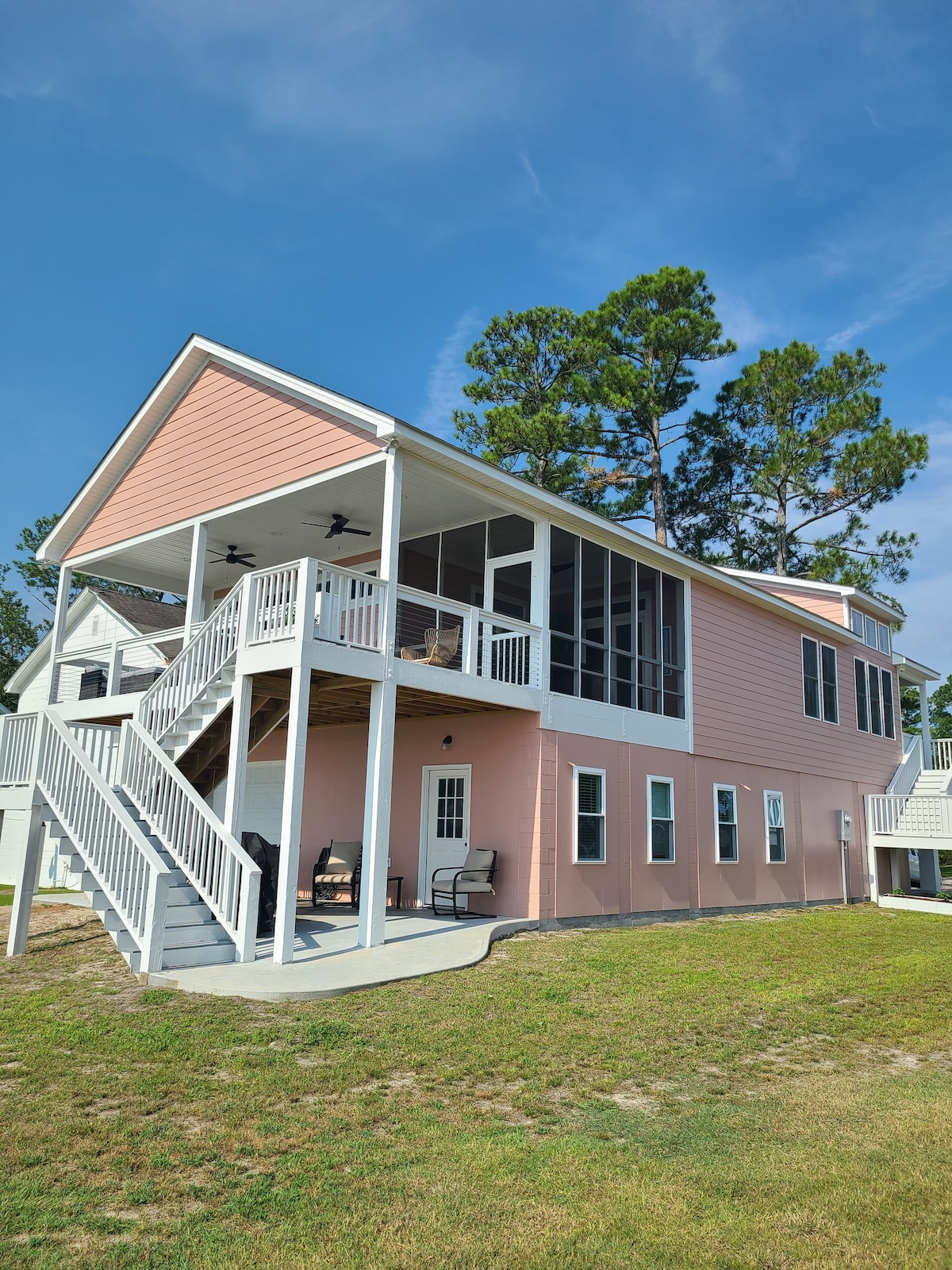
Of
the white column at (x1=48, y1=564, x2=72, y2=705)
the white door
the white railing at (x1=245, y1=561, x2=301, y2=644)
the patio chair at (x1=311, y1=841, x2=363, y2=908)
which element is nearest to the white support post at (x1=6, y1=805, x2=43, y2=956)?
the white railing at (x1=245, y1=561, x2=301, y2=644)

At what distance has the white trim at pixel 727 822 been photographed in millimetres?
15717

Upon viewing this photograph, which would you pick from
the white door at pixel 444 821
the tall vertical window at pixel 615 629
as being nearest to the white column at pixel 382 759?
the white door at pixel 444 821

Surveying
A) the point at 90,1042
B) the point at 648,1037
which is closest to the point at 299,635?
the point at 90,1042

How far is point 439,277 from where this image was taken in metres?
23.2

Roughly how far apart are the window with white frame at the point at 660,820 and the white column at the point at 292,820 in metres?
6.78

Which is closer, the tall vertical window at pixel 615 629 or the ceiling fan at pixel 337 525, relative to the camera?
the ceiling fan at pixel 337 525

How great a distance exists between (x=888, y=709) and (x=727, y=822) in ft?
29.1

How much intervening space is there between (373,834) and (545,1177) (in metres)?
5.83

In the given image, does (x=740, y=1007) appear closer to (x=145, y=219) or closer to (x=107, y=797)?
(x=107, y=797)

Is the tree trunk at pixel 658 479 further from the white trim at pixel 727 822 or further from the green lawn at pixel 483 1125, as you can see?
the green lawn at pixel 483 1125

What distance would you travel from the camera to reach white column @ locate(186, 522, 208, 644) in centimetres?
1289

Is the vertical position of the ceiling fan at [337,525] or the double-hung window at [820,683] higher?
the ceiling fan at [337,525]

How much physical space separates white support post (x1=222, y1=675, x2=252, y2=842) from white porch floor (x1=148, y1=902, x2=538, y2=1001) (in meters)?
1.33

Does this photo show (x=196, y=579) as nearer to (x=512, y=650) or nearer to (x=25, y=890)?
(x=512, y=650)
